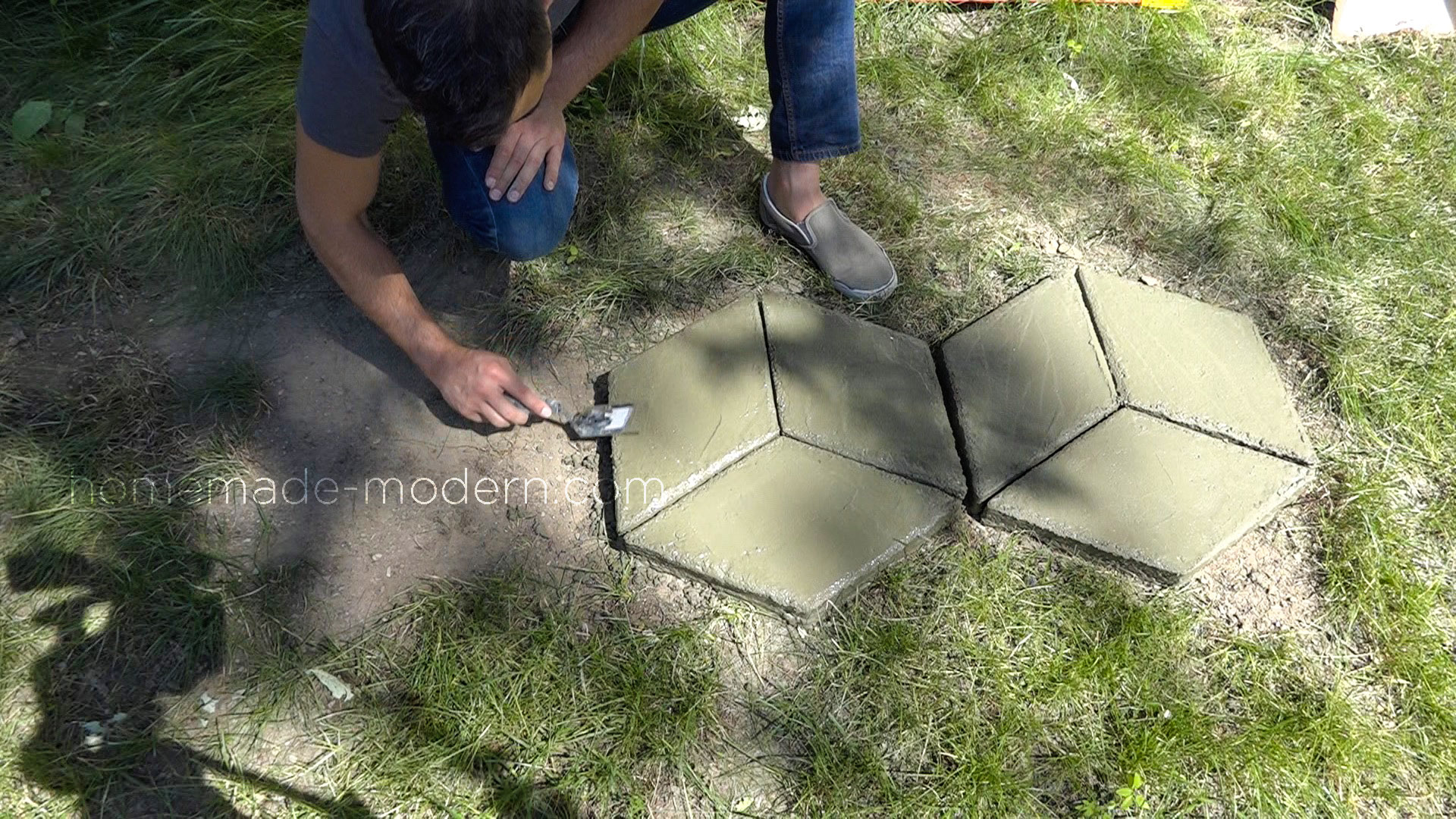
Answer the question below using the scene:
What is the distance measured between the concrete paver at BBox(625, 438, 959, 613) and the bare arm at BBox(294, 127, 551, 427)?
40cm

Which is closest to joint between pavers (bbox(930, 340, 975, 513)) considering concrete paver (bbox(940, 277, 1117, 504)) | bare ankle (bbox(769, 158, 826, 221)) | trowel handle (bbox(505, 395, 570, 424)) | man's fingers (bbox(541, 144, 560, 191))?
concrete paver (bbox(940, 277, 1117, 504))

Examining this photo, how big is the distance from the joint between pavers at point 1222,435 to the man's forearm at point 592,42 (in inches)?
54.8

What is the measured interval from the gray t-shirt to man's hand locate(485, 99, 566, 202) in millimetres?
334

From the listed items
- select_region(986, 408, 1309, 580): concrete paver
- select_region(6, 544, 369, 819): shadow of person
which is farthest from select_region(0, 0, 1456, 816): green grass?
select_region(986, 408, 1309, 580): concrete paver

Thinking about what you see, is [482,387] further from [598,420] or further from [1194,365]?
[1194,365]

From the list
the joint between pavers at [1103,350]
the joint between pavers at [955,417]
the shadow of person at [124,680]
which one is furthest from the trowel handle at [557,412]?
the joint between pavers at [1103,350]

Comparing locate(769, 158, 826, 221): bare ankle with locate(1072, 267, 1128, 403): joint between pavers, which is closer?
locate(1072, 267, 1128, 403): joint between pavers

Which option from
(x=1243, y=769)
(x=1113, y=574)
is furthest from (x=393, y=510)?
(x=1243, y=769)

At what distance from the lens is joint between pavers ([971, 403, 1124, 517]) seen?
2.08 metres

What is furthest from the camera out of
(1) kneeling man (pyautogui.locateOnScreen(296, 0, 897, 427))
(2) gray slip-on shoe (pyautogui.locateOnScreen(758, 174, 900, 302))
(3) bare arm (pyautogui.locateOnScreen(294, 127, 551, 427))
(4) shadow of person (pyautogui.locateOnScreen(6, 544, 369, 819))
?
(2) gray slip-on shoe (pyautogui.locateOnScreen(758, 174, 900, 302))

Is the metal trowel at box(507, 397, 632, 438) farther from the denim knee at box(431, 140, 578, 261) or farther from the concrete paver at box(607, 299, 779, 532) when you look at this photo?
the denim knee at box(431, 140, 578, 261)

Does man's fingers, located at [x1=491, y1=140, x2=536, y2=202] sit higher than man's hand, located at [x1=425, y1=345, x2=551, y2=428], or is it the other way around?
man's fingers, located at [x1=491, y1=140, x2=536, y2=202]

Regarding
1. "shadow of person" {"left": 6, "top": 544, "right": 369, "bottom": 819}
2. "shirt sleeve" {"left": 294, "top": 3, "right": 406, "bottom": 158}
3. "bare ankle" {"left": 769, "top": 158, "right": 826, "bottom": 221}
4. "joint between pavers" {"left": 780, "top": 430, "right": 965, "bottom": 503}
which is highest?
"shirt sleeve" {"left": 294, "top": 3, "right": 406, "bottom": 158}

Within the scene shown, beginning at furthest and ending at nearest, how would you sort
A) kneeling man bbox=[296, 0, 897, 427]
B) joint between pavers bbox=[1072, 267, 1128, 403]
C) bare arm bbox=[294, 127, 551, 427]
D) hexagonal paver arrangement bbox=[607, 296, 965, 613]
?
joint between pavers bbox=[1072, 267, 1128, 403] < hexagonal paver arrangement bbox=[607, 296, 965, 613] < bare arm bbox=[294, 127, 551, 427] < kneeling man bbox=[296, 0, 897, 427]
